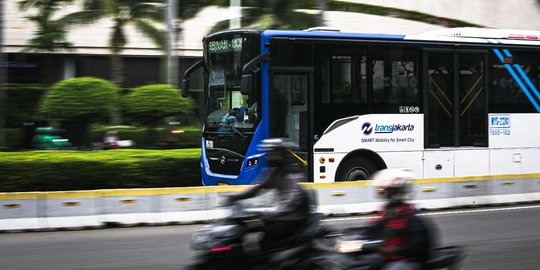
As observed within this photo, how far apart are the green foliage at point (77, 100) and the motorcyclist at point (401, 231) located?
1517cm

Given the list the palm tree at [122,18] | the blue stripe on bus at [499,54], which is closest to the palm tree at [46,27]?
the palm tree at [122,18]

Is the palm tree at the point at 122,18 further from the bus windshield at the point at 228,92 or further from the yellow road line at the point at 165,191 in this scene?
the yellow road line at the point at 165,191

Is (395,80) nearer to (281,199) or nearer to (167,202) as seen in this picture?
(167,202)

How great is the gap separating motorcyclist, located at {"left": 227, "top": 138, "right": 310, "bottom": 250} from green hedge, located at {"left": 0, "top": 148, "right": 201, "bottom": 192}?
7597mm

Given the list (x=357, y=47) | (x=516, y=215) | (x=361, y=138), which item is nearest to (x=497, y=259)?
(x=516, y=215)

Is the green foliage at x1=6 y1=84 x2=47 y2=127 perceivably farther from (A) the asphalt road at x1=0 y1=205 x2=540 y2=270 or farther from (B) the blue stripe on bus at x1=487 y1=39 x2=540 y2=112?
(B) the blue stripe on bus at x1=487 y1=39 x2=540 y2=112

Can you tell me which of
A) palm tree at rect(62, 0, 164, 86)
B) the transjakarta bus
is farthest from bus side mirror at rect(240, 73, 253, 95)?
palm tree at rect(62, 0, 164, 86)

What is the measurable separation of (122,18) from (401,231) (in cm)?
2558

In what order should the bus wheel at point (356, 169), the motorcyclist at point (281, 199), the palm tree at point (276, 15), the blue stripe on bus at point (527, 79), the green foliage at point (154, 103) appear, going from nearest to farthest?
the motorcyclist at point (281, 199) → the bus wheel at point (356, 169) → the blue stripe on bus at point (527, 79) → the green foliage at point (154, 103) → the palm tree at point (276, 15)

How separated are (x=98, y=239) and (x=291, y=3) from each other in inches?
822

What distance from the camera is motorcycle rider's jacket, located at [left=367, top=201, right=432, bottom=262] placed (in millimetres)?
5371

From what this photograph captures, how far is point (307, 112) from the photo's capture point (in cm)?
1334

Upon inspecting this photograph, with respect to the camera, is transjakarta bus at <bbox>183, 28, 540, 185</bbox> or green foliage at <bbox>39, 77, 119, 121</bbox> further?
green foliage at <bbox>39, 77, 119, 121</bbox>

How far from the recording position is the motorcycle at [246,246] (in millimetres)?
6258
